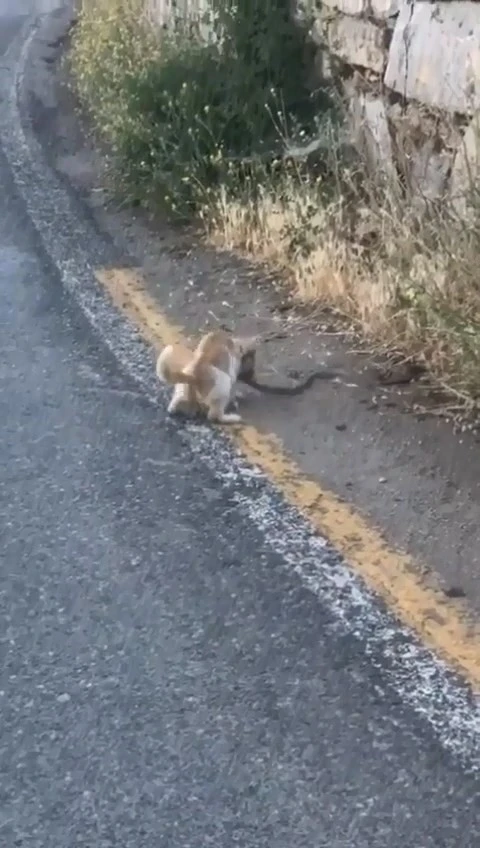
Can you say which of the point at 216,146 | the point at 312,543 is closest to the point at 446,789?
the point at 312,543

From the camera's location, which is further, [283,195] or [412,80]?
[283,195]

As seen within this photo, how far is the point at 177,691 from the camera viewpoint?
312 cm

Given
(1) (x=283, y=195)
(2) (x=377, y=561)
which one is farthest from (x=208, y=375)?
(1) (x=283, y=195)

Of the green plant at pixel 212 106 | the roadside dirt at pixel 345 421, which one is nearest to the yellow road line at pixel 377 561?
the roadside dirt at pixel 345 421

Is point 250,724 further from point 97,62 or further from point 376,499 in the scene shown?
point 97,62

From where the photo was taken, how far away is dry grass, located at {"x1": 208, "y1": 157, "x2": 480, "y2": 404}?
4836mm

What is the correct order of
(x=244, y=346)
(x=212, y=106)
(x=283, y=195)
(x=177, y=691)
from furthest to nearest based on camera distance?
(x=212, y=106), (x=283, y=195), (x=244, y=346), (x=177, y=691)

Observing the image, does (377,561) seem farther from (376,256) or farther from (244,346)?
(376,256)

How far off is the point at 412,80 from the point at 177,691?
4292 millimetres

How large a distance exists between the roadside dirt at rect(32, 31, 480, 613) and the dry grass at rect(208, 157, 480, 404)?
0.44 feet

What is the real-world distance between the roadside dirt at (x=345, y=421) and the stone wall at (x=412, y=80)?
2.88 feet

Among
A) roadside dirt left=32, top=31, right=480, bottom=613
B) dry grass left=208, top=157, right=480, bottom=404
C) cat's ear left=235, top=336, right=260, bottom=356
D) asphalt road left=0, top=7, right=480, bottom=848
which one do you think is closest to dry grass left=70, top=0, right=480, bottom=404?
dry grass left=208, top=157, right=480, bottom=404

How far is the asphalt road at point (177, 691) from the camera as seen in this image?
2691 mm

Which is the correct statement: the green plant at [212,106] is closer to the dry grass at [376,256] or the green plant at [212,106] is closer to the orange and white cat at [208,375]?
the dry grass at [376,256]
